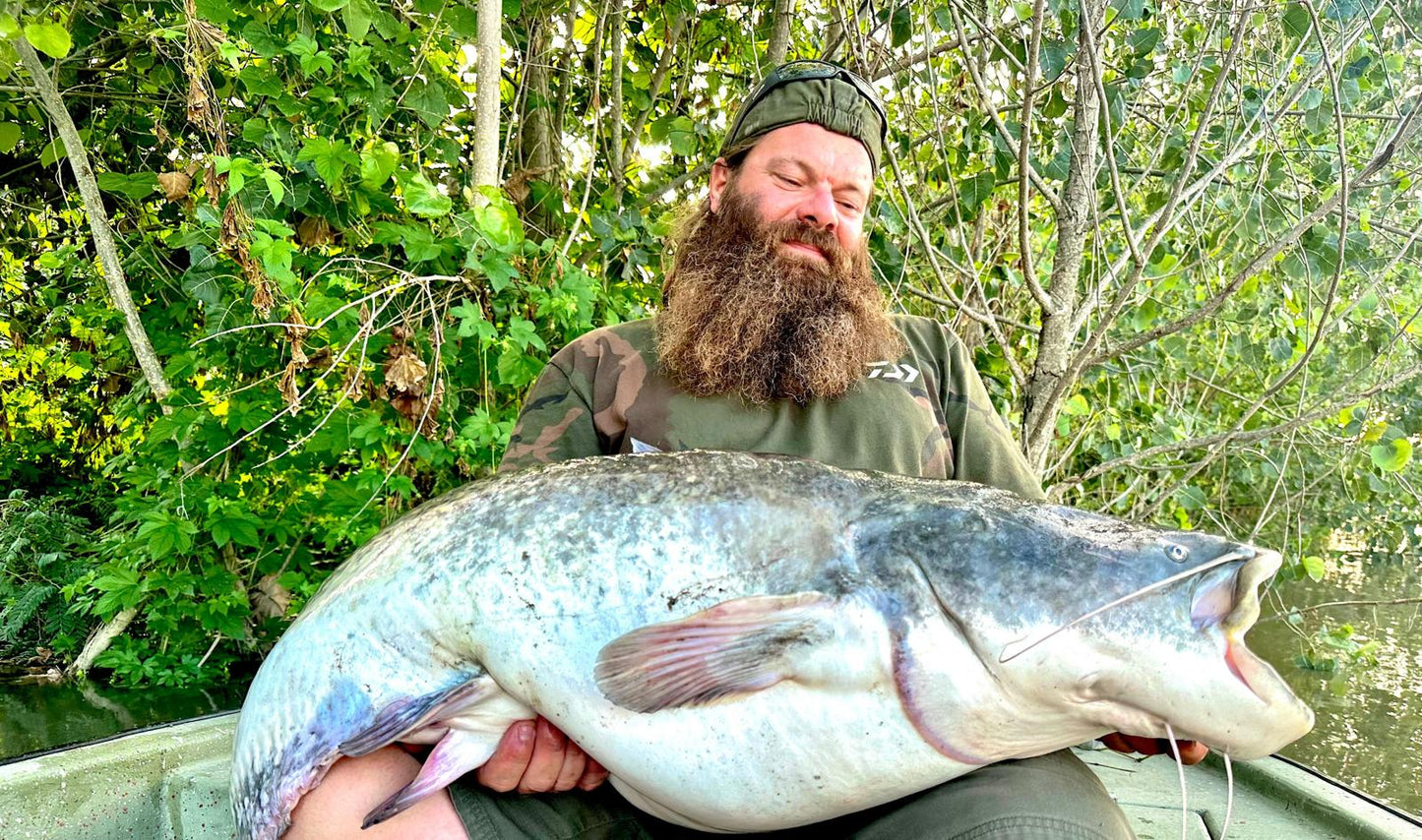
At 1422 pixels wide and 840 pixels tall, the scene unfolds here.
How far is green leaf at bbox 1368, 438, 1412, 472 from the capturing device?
3881 mm

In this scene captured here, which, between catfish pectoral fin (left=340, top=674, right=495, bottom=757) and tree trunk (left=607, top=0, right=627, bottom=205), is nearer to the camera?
catfish pectoral fin (left=340, top=674, right=495, bottom=757)

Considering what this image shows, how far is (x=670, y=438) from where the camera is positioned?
2.57m

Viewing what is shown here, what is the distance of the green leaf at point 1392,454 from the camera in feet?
12.7

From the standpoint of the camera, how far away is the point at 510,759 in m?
1.88

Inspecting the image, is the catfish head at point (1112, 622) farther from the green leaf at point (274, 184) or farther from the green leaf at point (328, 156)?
the green leaf at point (328, 156)

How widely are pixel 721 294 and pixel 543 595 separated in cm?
147

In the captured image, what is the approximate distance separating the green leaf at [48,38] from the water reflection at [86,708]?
333 cm

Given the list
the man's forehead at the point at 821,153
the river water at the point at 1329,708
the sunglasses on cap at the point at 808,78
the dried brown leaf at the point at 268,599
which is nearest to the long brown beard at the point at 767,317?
the man's forehead at the point at 821,153

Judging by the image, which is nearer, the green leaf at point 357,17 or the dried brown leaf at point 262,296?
the green leaf at point 357,17

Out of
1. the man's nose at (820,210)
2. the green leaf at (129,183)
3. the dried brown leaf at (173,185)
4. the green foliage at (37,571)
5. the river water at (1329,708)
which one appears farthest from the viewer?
the green foliage at (37,571)

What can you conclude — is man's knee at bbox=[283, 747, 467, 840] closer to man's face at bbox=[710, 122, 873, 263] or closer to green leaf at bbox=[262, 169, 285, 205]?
man's face at bbox=[710, 122, 873, 263]

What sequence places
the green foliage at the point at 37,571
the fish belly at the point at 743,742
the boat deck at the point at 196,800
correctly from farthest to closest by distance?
Result: the green foliage at the point at 37,571 → the boat deck at the point at 196,800 → the fish belly at the point at 743,742

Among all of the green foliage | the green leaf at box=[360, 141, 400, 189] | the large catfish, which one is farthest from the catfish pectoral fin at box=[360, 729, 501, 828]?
the green foliage

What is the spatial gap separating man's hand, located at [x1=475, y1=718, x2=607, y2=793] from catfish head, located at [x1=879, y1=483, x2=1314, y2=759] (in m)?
0.72
